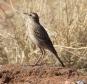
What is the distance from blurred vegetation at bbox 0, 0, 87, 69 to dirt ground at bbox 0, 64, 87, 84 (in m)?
2.80

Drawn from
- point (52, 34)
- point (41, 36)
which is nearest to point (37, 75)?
point (41, 36)

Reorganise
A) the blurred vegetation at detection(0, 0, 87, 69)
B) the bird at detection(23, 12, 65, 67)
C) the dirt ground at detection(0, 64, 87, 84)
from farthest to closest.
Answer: the blurred vegetation at detection(0, 0, 87, 69) → the bird at detection(23, 12, 65, 67) → the dirt ground at detection(0, 64, 87, 84)

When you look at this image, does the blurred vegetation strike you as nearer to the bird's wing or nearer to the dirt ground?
the bird's wing

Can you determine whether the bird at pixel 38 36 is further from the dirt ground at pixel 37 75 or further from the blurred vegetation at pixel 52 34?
the dirt ground at pixel 37 75

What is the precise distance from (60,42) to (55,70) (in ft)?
12.3

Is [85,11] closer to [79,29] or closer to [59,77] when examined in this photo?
[79,29]

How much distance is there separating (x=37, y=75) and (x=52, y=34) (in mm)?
4064

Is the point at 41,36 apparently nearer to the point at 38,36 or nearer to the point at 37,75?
the point at 38,36

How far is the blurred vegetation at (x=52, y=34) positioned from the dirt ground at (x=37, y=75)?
280 cm

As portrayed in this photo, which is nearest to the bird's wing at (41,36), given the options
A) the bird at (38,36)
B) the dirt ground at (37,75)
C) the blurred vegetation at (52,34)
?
the bird at (38,36)

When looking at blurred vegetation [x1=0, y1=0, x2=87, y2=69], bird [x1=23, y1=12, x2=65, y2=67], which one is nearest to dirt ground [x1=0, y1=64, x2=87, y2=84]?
bird [x1=23, y1=12, x2=65, y2=67]

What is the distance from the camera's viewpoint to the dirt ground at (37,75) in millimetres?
7516

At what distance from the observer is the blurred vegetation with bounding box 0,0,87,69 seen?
11.2 metres

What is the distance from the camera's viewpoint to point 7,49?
11820 mm
